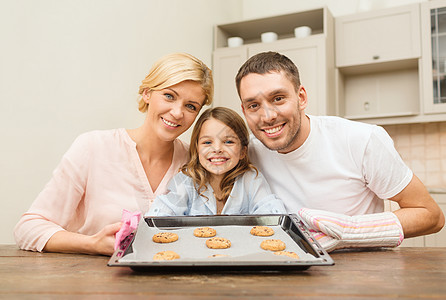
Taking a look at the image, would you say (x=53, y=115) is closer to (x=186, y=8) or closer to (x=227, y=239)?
(x=227, y=239)

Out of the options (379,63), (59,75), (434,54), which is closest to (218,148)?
(59,75)

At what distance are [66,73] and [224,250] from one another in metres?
1.53

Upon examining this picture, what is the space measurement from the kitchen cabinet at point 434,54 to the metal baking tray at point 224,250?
242 centimetres

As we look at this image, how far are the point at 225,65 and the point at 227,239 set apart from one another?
2.73 metres

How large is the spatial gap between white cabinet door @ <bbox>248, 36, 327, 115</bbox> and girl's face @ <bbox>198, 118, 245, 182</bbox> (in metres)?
1.79

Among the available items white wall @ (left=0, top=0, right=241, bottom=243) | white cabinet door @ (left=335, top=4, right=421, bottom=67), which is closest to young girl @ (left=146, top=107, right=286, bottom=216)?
white wall @ (left=0, top=0, right=241, bottom=243)

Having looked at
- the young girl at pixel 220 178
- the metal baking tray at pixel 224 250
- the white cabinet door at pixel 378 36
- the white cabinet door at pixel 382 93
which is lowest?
the metal baking tray at pixel 224 250

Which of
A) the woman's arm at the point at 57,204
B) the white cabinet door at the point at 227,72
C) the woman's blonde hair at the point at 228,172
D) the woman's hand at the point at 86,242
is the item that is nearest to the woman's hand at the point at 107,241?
the woman's hand at the point at 86,242

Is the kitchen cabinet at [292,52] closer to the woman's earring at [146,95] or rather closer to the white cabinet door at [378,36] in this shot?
the white cabinet door at [378,36]

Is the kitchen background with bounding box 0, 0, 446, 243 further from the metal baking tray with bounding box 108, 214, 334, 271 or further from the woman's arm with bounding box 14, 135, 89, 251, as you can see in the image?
the metal baking tray with bounding box 108, 214, 334, 271

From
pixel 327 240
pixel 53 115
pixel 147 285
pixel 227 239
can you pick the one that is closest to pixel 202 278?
pixel 147 285

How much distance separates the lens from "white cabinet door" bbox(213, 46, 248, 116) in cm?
344

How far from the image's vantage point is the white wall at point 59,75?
169cm

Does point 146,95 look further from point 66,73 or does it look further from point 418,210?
point 418,210
